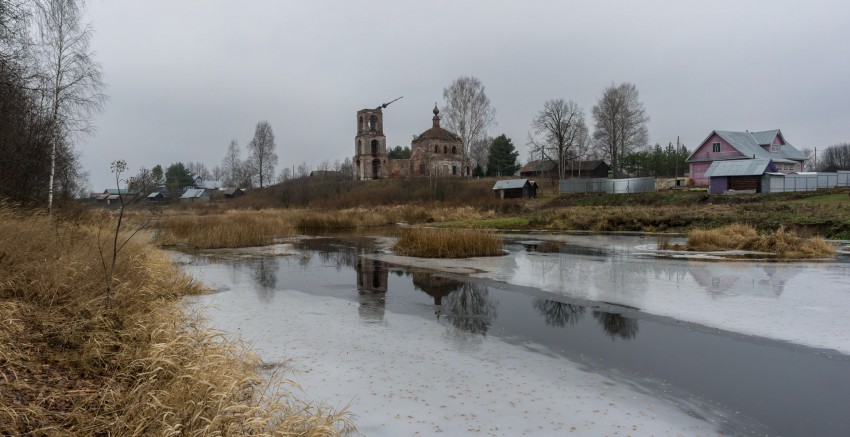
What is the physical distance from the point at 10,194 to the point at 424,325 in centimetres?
1052

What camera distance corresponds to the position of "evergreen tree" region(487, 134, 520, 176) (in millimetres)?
68875

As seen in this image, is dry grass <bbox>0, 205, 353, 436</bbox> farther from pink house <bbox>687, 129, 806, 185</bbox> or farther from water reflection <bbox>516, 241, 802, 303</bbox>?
pink house <bbox>687, 129, 806, 185</bbox>

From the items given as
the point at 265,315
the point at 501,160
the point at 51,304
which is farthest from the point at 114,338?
the point at 501,160

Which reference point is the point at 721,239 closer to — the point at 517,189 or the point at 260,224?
the point at 260,224

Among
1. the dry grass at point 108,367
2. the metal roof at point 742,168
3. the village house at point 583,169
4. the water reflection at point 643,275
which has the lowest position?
the water reflection at point 643,275

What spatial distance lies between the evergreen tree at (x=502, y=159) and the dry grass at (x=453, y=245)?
52937mm

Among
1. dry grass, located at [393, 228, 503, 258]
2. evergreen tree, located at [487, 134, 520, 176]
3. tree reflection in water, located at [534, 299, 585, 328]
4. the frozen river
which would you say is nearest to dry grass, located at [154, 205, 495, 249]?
dry grass, located at [393, 228, 503, 258]

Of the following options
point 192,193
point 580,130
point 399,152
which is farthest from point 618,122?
point 192,193

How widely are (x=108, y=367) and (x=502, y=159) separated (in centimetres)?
6586

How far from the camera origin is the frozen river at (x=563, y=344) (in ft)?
14.9

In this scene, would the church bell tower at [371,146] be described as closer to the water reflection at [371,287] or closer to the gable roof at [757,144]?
the gable roof at [757,144]

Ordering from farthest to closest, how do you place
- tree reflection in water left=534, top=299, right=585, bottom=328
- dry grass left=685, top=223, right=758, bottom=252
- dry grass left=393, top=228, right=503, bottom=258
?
dry grass left=685, top=223, right=758, bottom=252, dry grass left=393, top=228, right=503, bottom=258, tree reflection in water left=534, top=299, right=585, bottom=328

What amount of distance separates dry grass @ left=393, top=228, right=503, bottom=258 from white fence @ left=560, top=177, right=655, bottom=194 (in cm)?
2766

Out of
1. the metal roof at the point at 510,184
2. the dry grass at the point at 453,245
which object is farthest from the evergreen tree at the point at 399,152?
the dry grass at the point at 453,245
